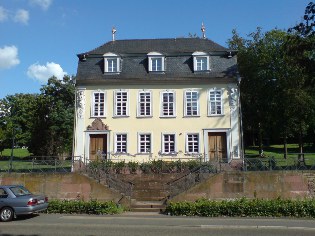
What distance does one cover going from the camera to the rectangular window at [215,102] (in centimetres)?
2739

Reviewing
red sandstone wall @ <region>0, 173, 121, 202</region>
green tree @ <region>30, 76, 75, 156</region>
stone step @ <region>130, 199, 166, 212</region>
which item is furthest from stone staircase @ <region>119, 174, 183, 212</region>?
green tree @ <region>30, 76, 75, 156</region>

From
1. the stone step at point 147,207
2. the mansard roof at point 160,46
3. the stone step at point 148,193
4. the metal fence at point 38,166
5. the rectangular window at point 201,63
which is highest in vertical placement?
the mansard roof at point 160,46

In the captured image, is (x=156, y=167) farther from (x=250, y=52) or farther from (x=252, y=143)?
(x=252, y=143)

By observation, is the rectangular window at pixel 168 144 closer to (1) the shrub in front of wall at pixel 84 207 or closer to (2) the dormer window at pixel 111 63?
(2) the dormer window at pixel 111 63

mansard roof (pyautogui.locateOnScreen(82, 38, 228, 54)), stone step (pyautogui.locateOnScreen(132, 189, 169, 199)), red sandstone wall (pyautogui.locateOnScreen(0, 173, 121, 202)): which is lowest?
stone step (pyautogui.locateOnScreen(132, 189, 169, 199))

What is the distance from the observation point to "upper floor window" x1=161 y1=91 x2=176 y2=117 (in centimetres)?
2764

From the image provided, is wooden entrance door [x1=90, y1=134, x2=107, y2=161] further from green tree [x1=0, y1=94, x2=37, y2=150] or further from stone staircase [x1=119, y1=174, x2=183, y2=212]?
green tree [x1=0, y1=94, x2=37, y2=150]

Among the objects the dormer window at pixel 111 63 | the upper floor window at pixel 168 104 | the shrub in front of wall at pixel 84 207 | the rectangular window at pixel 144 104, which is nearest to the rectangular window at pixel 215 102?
the upper floor window at pixel 168 104

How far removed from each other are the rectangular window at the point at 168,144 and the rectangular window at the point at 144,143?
44.6 inches

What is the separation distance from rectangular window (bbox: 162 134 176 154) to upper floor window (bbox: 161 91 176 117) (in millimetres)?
1665

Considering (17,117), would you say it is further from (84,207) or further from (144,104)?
(84,207)

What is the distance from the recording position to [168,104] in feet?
91.0

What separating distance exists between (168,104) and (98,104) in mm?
5364

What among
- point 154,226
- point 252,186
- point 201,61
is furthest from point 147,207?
point 201,61
